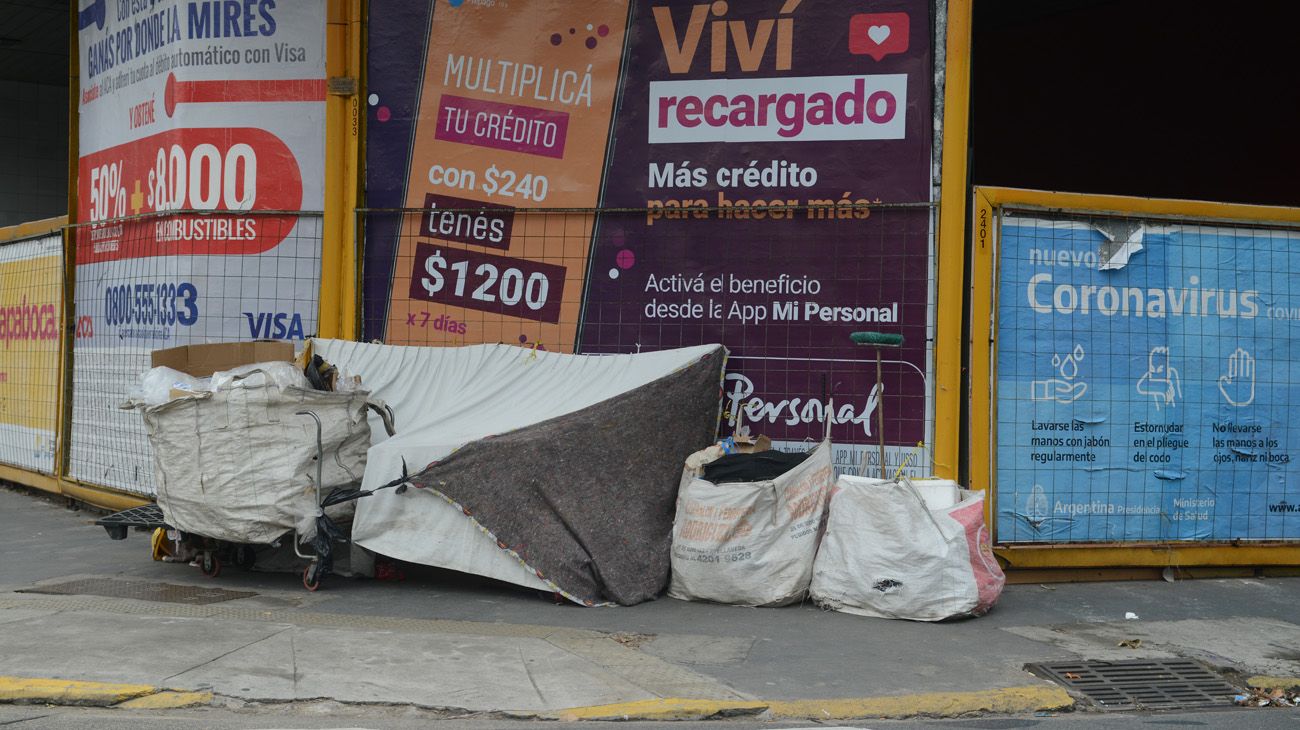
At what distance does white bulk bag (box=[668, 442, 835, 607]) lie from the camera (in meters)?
7.26

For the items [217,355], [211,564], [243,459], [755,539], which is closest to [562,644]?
[755,539]

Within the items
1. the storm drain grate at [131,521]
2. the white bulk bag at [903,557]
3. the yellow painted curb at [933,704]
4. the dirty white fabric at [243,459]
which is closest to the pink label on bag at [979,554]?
the white bulk bag at [903,557]

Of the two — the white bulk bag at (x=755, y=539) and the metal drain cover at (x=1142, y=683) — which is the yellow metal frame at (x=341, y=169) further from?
the metal drain cover at (x=1142, y=683)

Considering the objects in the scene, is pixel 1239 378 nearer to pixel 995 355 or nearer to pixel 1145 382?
pixel 1145 382

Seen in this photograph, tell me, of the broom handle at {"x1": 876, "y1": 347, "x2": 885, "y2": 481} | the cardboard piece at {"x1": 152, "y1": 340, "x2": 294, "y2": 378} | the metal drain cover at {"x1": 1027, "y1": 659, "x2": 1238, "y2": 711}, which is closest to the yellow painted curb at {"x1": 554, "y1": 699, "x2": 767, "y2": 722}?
the metal drain cover at {"x1": 1027, "y1": 659, "x2": 1238, "y2": 711}

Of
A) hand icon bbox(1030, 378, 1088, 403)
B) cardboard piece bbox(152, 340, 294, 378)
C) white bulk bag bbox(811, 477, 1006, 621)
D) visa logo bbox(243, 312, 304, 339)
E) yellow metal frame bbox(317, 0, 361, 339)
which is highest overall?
yellow metal frame bbox(317, 0, 361, 339)

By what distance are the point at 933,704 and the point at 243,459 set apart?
4.32 metres

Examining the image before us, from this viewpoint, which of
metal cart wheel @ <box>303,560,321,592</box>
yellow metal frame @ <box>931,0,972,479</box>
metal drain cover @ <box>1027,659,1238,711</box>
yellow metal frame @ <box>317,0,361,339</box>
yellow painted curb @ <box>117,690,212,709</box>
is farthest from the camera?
yellow metal frame @ <box>317,0,361,339</box>

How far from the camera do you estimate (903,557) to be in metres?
7.01

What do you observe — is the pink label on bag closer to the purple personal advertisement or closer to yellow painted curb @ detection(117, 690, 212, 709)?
the purple personal advertisement

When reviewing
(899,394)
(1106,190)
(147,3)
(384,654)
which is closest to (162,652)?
(384,654)

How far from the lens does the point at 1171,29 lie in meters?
15.5

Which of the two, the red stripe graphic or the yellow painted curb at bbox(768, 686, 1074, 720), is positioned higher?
the red stripe graphic

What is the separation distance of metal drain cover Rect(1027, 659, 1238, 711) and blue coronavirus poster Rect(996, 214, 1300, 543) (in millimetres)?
1923
